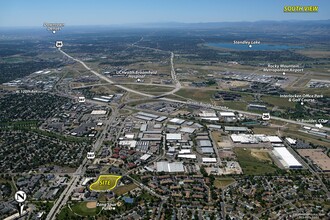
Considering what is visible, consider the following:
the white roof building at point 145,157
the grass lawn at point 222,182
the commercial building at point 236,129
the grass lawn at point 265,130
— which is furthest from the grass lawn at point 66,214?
the grass lawn at point 265,130

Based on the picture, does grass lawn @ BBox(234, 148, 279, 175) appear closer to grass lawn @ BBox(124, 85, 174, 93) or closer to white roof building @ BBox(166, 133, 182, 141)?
white roof building @ BBox(166, 133, 182, 141)

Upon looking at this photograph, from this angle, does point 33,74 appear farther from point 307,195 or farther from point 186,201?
point 307,195

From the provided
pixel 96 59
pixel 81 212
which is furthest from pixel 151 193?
pixel 96 59

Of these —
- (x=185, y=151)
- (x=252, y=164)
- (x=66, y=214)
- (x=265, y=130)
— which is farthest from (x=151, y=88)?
(x=66, y=214)

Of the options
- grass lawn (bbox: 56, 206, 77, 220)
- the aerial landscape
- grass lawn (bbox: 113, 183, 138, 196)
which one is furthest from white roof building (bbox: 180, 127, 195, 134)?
grass lawn (bbox: 56, 206, 77, 220)

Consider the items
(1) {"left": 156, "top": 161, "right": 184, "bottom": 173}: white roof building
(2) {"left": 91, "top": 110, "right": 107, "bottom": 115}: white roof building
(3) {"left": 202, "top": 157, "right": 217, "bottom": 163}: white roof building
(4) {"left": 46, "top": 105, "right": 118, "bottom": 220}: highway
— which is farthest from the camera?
(2) {"left": 91, "top": 110, "right": 107, "bottom": 115}: white roof building

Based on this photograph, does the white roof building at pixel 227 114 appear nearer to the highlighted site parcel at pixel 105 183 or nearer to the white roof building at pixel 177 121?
the white roof building at pixel 177 121
